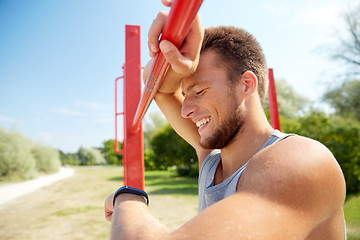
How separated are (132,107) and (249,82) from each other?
74 cm

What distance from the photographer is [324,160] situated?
65 cm

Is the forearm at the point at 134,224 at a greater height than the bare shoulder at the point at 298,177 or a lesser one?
lesser

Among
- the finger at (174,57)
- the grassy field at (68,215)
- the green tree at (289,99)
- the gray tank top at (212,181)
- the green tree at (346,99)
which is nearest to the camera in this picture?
the finger at (174,57)

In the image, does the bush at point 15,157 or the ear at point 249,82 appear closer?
the ear at point 249,82

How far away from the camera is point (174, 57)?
653mm

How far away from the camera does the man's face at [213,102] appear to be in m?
1.01

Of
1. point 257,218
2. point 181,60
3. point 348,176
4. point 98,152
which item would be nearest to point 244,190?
point 257,218

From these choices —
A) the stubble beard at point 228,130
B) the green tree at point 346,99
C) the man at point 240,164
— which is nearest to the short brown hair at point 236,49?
the man at point 240,164

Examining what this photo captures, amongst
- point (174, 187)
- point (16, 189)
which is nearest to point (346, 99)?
point (174, 187)

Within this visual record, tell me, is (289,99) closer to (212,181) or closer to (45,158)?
(45,158)

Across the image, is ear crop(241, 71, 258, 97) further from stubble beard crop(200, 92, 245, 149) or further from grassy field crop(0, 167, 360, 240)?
grassy field crop(0, 167, 360, 240)

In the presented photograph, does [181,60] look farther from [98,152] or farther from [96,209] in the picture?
[98,152]

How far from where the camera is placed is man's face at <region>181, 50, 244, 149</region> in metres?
1.01

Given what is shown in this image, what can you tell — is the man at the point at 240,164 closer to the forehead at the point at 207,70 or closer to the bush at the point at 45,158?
the forehead at the point at 207,70
